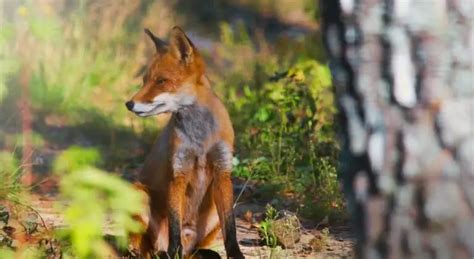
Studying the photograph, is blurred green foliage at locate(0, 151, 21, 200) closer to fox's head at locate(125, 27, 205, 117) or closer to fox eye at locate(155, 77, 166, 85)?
fox's head at locate(125, 27, 205, 117)

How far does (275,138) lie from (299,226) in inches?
85.1

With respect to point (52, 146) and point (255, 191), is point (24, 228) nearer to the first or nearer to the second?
point (255, 191)

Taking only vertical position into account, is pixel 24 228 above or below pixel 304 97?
below

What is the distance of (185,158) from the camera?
23.6ft

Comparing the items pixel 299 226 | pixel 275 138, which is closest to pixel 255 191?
pixel 275 138

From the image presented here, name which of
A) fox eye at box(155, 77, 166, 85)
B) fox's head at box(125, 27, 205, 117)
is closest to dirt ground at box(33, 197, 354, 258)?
Answer: fox's head at box(125, 27, 205, 117)

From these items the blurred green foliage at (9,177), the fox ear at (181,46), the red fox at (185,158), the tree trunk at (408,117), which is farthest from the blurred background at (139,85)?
the tree trunk at (408,117)

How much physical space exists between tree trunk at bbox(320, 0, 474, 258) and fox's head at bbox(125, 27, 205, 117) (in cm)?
322

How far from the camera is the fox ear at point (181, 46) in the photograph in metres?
7.34

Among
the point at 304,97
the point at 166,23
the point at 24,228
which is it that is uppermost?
the point at 166,23

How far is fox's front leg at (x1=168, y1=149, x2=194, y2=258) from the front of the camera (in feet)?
23.6

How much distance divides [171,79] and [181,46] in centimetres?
21

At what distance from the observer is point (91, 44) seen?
41.7ft

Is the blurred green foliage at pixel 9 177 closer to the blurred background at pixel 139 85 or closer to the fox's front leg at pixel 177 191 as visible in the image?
the blurred background at pixel 139 85
